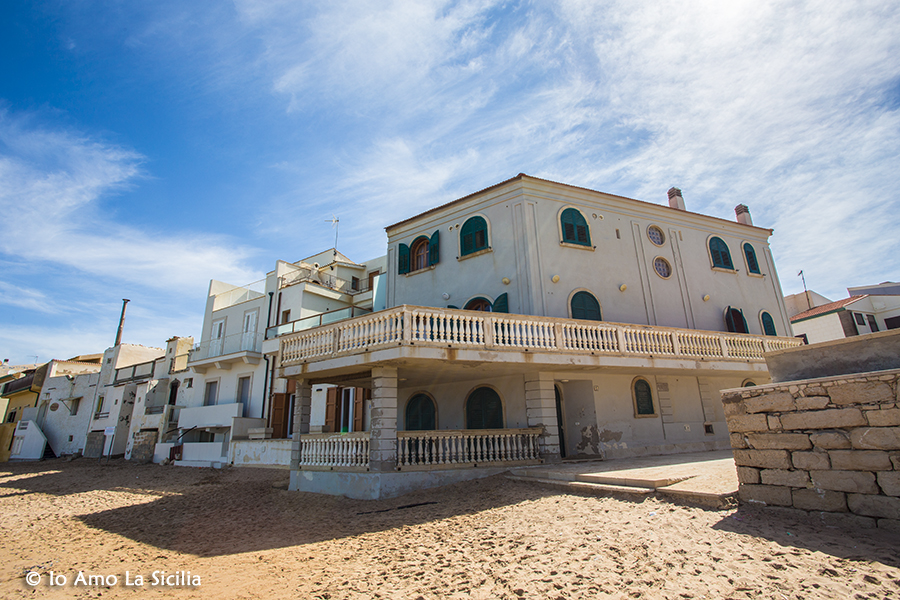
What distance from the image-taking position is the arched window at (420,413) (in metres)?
16.0

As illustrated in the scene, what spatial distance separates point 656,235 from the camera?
18.7 m

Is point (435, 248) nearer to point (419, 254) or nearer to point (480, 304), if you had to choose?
point (419, 254)

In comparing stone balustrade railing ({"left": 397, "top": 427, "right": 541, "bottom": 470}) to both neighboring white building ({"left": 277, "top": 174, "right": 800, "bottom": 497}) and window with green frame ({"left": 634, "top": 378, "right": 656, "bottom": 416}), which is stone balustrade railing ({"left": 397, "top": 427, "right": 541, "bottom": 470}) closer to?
neighboring white building ({"left": 277, "top": 174, "right": 800, "bottom": 497})

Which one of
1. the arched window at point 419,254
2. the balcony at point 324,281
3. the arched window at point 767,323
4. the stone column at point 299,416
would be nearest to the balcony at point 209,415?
the balcony at point 324,281

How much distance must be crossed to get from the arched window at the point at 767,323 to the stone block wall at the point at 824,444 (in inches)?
A: 639

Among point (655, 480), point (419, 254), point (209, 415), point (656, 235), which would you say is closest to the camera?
point (655, 480)

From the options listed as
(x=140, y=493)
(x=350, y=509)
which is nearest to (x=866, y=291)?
(x=350, y=509)

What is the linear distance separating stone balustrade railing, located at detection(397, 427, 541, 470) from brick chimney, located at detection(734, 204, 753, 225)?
17.2 m

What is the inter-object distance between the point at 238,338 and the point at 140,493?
1104cm

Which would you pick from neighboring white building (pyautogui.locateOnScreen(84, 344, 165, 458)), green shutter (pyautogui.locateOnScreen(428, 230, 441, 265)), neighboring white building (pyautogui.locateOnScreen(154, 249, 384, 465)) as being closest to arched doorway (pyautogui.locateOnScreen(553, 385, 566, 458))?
green shutter (pyautogui.locateOnScreen(428, 230, 441, 265))

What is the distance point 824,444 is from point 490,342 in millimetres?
7136

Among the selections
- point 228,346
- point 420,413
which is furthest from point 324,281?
point 420,413

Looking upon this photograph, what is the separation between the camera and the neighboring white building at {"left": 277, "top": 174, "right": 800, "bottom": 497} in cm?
1170

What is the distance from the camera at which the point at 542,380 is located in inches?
509
